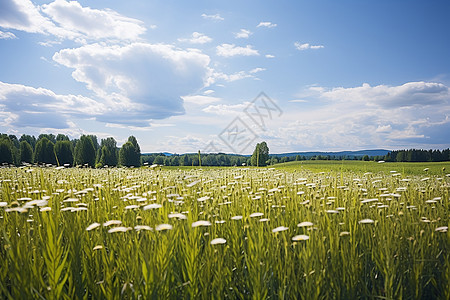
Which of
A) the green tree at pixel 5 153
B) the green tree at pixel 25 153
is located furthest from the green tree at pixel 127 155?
the green tree at pixel 5 153

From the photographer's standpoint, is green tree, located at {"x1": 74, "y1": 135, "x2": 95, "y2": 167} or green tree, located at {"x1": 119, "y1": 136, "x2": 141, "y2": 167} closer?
green tree, located at {"x1": 74, "y1": 135, "x2": 95, "y2": 167}

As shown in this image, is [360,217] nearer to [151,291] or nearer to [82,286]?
[151,291]

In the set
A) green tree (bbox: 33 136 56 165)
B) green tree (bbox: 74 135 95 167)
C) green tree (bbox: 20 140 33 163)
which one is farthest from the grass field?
green tree (bbox: 20 140 33 163)

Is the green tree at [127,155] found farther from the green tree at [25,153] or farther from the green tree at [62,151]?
the green tree at [25,153]

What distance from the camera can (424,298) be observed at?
9.88 ft

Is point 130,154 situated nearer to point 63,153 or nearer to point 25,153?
point 63,153

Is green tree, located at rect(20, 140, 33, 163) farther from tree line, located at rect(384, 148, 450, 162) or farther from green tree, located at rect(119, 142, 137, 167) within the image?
tree line, located at rect(384, 148, 450, 162)

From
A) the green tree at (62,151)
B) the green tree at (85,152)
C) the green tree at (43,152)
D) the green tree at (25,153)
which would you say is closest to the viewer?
the green tree at (43,152)

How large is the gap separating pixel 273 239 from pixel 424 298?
166cm

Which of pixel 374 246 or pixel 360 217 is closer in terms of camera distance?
pixel 374 246

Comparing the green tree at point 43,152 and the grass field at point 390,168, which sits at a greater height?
the green tree at point 43,152

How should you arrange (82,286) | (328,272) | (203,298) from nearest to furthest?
(203,298) → (328,272) → (82,286)

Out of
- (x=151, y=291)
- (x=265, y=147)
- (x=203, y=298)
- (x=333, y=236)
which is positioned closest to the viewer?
(x=151, y=291)

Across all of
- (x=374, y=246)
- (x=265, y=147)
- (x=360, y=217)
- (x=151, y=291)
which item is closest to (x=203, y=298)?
(x=151, y=291)
